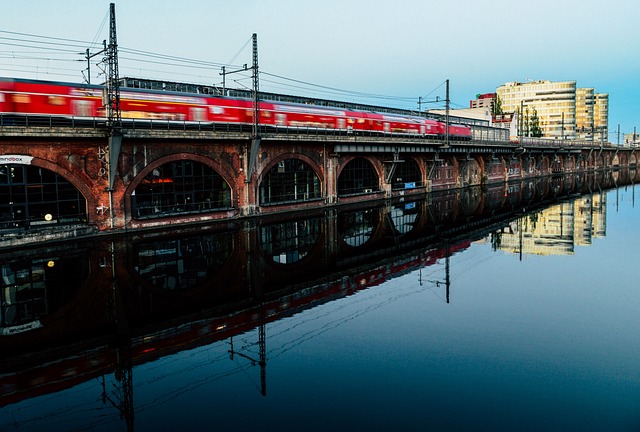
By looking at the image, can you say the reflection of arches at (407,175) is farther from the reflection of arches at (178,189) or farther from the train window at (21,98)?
the train window at (21,98)

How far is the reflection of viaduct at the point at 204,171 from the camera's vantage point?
88.2 ft

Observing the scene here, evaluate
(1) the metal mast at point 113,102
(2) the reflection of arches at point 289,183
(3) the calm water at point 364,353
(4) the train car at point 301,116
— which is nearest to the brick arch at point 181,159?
(1) the metal mast at point 113,102

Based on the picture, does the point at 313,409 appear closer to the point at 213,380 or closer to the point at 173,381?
the point at 213,380

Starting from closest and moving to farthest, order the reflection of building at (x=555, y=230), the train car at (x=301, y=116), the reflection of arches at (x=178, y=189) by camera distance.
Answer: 1. the reflection of building at (x=555, y=230)
2. the reflection of arches at (x=178, y=189)
3. the train car at (x=301, y=116)

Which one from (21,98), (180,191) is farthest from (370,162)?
(21,98)

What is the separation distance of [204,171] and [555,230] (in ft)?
83.0

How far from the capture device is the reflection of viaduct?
88.2 ft

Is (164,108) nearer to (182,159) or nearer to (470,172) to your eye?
(182,159)

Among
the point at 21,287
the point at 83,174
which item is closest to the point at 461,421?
the point at 21,287

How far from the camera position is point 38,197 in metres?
26.9

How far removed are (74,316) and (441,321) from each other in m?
11.8

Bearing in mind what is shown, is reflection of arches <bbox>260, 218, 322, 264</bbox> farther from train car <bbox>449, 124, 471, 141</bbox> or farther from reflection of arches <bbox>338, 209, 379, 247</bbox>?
train car <bbox>449, 124, 471, 141</bbox>

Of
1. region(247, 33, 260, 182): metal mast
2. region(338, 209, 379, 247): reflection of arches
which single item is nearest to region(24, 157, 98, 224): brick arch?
region(247, 33, 260, 182): metal mast

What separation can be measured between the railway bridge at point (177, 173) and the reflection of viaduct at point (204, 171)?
2.6 inches
